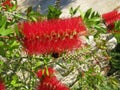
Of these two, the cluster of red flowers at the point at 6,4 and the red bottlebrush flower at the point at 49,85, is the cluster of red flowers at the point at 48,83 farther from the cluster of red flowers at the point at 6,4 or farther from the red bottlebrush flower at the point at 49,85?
the cluster of red flowers at the point at 6,4

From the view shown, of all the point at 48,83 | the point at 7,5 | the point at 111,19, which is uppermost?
the point at 7,5

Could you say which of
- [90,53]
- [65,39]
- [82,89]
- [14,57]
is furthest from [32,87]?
[65,39]

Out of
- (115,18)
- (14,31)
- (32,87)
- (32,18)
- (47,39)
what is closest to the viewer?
(47,39)

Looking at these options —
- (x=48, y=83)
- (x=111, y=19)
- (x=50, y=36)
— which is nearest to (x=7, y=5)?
(x=111, y=19)

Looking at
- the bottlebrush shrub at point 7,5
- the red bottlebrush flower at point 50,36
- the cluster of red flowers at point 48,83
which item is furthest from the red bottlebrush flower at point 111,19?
the red bottlebrush flower at point 50,36

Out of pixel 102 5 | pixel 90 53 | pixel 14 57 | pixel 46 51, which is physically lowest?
pixel 102 5

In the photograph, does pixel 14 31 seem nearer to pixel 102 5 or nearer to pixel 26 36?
pixel 26 36

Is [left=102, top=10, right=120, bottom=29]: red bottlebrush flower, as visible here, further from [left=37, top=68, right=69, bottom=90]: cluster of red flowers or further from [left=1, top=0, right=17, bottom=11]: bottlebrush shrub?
[left=1, top=0, right=17, bottom=11]: bottlebrush shrub

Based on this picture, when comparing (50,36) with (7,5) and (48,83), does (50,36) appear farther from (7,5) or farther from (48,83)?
(7,5)
